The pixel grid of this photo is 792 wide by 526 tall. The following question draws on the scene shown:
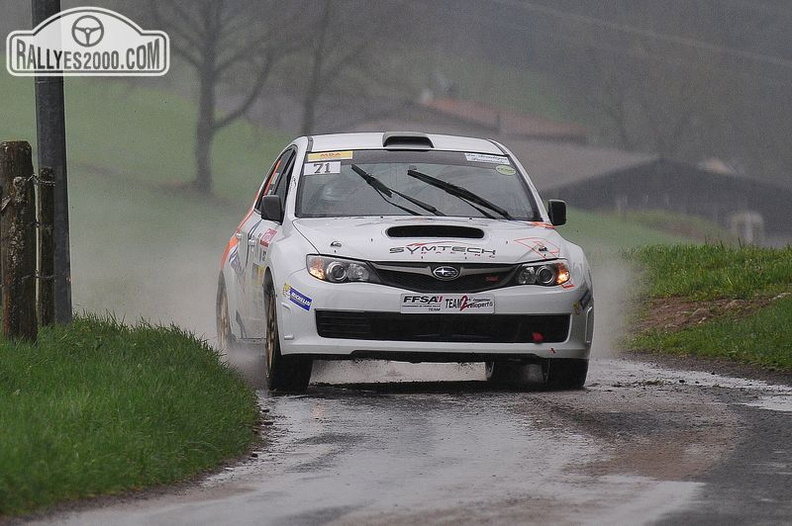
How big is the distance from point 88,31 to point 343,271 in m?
56.7

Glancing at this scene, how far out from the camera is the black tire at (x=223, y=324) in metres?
12.9

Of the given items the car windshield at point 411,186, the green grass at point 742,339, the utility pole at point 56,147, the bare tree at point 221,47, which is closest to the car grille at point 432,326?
the car windshield at point 411,186

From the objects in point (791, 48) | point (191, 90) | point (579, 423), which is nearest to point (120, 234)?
point (191, 90)

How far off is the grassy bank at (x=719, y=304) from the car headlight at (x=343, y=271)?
383 centimetres

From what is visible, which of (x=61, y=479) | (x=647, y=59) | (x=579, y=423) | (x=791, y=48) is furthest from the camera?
(x=791, y=48)

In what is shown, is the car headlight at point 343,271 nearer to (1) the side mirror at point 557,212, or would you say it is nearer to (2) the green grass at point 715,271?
(1) the side mirror at point 557,212

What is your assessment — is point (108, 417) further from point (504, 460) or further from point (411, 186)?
point (411, 186)

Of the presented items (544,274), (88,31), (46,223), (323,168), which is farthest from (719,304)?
(88,31)

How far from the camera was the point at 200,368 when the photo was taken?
35.4 feet

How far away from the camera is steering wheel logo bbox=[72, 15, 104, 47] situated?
6372cm

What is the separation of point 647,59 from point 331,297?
300ft

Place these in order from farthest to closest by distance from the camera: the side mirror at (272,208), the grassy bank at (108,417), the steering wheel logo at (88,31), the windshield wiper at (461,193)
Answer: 1. the steering wheel logo at (88,31)
2. the windshield wiper at (461,193)
3. the side mirror at (272,208)
4. the grassy bank at (108,417)

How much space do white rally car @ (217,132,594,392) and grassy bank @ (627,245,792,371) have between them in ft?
8.79

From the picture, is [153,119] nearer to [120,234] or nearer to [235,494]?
[120,234]
